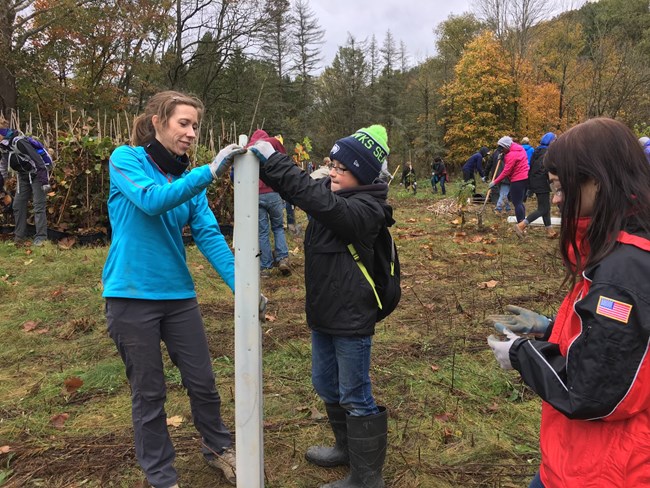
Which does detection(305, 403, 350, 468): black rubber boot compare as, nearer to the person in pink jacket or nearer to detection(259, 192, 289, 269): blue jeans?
detection(259, 192, 289, 269): blue jeans

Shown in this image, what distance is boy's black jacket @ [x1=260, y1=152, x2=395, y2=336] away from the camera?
2100 millimetres

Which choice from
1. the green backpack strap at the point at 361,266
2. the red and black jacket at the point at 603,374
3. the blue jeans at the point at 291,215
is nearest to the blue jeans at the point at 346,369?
the green backpack strap at the point at 361,266

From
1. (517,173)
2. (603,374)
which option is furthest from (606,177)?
(517,173)

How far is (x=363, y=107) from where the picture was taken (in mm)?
37125

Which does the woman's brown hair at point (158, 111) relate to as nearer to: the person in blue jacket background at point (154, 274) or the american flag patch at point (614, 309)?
the person in blue jacket background at point (154, 274)

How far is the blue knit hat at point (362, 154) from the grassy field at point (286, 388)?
1639 mm

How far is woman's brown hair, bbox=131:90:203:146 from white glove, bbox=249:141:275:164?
622 millimetres

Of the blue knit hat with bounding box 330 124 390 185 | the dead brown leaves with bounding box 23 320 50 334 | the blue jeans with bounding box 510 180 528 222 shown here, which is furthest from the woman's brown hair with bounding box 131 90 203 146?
the blue jeans with bounding box 510 180 528 222

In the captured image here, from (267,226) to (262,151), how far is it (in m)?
4.79

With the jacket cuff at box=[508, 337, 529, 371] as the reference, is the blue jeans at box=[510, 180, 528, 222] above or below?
above

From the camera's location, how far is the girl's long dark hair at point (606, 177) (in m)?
1.30

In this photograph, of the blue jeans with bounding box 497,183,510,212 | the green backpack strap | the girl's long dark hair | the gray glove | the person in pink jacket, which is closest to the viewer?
the girl's long dark hair

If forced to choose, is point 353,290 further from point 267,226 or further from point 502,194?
point 502,194

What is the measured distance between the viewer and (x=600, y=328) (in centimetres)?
123
